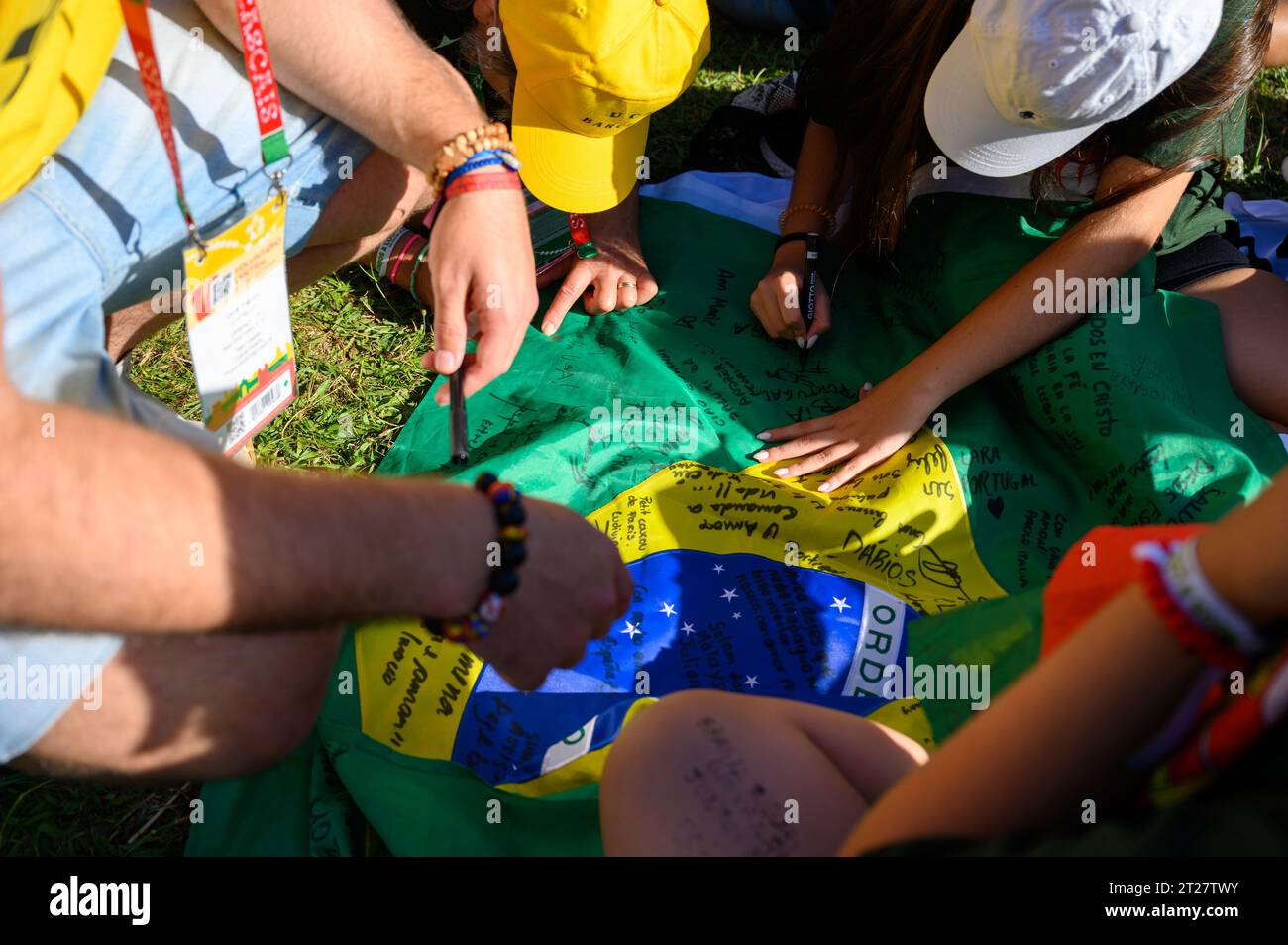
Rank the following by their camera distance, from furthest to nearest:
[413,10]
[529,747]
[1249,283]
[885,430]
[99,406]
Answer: [413,10]
[1249,283]
[885,430]
[529,747]
[99,406]

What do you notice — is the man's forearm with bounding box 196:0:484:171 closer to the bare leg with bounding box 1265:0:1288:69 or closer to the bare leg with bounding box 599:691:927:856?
the bare leg with bounding box 599:691:927:856

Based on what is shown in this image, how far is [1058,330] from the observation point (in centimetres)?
156

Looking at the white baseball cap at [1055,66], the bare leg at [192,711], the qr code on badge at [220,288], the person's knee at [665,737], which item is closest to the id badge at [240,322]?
the qr code on badge at [220,288]

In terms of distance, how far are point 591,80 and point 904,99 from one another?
20.9 inches

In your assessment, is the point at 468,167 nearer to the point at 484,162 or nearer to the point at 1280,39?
the point at 484,162

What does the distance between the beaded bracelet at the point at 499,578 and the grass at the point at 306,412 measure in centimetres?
66

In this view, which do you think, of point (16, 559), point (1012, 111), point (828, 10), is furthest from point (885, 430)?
point (828, 10)

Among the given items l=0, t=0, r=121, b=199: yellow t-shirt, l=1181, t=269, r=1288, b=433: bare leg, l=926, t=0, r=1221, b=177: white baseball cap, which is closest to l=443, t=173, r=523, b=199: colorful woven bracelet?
l=0, t=0, r=121, b=199: yellow t-shirt

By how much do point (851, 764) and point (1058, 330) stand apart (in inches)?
36.6

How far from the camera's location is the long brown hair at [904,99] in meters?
1.39

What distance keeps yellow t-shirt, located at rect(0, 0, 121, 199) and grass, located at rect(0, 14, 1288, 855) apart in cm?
65

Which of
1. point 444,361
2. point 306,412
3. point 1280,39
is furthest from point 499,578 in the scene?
point 1280,39

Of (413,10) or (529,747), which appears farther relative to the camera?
(413,10)
